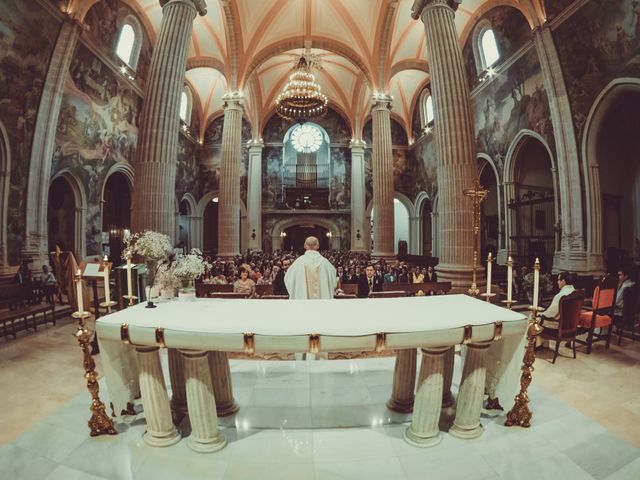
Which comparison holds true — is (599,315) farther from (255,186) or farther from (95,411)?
(255,186)

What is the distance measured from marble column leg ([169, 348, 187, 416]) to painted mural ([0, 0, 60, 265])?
952 cm

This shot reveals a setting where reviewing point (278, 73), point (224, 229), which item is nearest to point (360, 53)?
point (278, 73)

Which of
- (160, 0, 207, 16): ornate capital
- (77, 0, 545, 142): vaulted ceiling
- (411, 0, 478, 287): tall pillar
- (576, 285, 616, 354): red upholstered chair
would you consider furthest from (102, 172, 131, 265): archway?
(576, 285, 616, 354): red upholstered chair

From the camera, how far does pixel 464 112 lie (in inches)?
295

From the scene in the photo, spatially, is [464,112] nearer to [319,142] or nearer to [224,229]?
[224,229]

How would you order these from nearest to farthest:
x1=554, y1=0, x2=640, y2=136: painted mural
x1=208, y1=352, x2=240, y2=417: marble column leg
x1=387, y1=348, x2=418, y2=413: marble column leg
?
1. x1=208, y1=352, x2=240, y2=417: marble column leg
2. x1=387, y1=348, x2=418, y2=413: marble column leg
3. x1=554, y1=0, x2=640, y2=136: painted mural

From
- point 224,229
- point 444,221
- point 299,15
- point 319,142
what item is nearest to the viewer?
point 444,221

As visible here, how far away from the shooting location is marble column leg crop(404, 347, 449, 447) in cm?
261

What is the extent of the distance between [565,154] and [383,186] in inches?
239

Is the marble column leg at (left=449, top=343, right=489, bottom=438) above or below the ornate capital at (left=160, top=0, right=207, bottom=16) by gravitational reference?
below

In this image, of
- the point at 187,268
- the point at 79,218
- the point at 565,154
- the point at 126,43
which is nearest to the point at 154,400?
the point at 187,268

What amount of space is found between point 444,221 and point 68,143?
1214 centimetres

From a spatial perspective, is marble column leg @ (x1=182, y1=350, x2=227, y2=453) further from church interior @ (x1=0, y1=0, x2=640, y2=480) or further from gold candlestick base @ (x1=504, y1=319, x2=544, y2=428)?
gold candlestick base @ (x1=504, y1=319, x2=544, y2=428)

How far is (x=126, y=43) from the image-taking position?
571 inches
